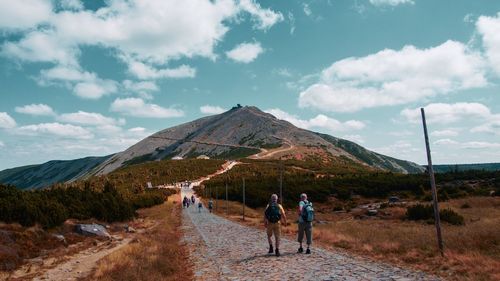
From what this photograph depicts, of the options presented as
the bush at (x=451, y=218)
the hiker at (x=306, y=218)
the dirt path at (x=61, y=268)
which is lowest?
the dirt path at (x=61, y=268)

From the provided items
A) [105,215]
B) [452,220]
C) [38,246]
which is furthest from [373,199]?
[38,246]

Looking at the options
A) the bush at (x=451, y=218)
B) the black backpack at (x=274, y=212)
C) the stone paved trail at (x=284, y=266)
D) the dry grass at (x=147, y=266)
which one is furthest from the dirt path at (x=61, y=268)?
the bush at (x=451, y=218)

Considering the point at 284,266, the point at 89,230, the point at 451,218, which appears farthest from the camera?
the point at 451,218

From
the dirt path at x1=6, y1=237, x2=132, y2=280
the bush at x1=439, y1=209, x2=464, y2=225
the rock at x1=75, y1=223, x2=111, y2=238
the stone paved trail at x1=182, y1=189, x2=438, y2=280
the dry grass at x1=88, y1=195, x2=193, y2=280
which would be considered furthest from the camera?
the bush at x1=439, y1=209, x2=464, y2=225

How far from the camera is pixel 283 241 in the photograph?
20562mm

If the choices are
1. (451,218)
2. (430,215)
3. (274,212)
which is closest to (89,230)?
(274,212)

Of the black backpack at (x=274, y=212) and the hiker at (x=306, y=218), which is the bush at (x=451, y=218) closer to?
the hiker at (x=306, y=218)

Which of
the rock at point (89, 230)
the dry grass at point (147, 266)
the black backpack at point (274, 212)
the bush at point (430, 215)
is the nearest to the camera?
the dry grass at point (147, 266)

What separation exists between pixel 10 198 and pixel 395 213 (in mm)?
36624

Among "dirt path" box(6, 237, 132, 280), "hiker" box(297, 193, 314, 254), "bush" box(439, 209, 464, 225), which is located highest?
"hiker" box(297, 193, 314, 254)

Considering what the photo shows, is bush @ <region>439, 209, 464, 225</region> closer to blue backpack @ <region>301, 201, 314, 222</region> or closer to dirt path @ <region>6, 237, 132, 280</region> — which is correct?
blue backpack @ <region>301, 201, 314, 222</region>

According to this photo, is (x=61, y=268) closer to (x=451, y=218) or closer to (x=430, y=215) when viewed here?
(x=451, y=218)

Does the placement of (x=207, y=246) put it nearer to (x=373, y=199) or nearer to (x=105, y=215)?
(x=105, y=215)

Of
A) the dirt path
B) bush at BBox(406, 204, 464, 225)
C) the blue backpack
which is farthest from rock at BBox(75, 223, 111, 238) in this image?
bush at BBox(406, 204, 464, 225)
